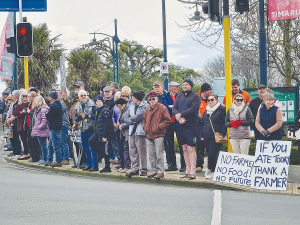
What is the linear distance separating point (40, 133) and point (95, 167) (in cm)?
207

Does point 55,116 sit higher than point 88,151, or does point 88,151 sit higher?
point 55,116

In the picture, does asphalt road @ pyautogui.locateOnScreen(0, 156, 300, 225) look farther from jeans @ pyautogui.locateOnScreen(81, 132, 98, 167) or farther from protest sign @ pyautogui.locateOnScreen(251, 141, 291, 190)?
jeans @ pyautogui.locateOnScreen(81, 132, 98, 167)

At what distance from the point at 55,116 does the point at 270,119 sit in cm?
551

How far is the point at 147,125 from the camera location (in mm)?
10203

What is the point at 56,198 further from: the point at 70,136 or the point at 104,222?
Answer: the point at 70,136

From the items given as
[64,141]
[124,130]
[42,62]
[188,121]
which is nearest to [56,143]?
[64,141]

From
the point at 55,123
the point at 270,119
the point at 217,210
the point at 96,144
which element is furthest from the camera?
the point at 55,123

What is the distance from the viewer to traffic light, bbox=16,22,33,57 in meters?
14.6

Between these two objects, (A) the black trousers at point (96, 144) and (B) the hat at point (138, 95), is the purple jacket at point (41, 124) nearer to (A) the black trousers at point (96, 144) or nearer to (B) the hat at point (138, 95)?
(A) the black trousers at point (96, 144)

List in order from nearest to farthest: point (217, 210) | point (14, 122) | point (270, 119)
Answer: point (217, 210), point (270, 119), point (14, 122)

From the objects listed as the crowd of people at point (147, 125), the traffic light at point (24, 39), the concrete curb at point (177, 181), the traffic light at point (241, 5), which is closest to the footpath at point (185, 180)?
the concrete curb at point (177, 181)

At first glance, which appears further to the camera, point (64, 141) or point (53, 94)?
point (64, 141)

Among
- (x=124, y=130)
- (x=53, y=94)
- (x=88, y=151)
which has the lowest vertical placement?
(x=88, y=151)

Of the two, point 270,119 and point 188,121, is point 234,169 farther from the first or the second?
point 188,121
